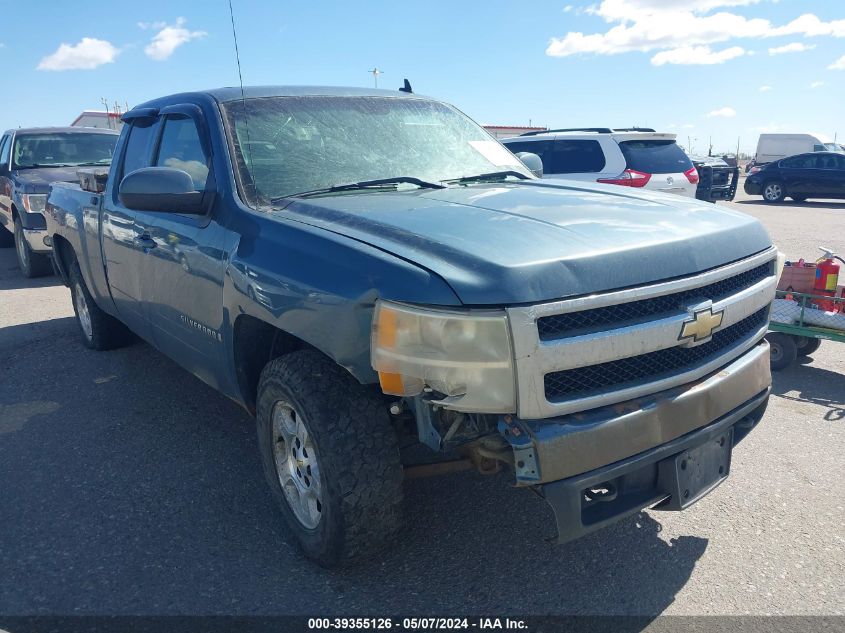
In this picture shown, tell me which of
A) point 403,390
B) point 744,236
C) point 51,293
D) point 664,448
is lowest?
point 51,293

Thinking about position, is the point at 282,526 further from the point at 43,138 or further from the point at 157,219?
the point at 43,138

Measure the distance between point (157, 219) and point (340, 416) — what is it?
186cm

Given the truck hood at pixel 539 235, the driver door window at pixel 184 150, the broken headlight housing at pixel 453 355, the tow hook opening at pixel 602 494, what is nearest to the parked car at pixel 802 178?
the truck hood at pixel 539 235

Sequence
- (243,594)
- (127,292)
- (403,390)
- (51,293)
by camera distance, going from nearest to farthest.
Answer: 1. (403,390)
2. (243,594)
3. (127,292)
4. (51,293)

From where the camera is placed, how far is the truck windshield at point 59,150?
9.77 m

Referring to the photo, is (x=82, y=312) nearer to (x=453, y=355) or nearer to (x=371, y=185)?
(x=371, y=185)

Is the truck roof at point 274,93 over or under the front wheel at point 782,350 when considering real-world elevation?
over

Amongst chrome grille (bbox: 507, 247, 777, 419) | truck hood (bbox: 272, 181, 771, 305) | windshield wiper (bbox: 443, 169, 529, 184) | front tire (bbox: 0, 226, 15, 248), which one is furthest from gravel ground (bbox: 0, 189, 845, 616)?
front tire (bbox: 0, 226, 15, 248)

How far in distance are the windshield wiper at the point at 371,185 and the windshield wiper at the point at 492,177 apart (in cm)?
24

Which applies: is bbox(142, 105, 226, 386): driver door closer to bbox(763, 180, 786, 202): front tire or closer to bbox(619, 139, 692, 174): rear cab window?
bbox(619, 139, 692, 174): rear cab window

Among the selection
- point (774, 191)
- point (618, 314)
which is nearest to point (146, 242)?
point (618, 314)

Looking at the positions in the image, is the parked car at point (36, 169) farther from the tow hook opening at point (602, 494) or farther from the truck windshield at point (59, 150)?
the tow hook opening at point (602, 494)

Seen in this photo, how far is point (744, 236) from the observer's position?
287cm

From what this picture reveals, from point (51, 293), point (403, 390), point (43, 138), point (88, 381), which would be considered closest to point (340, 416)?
point (403, 390)
